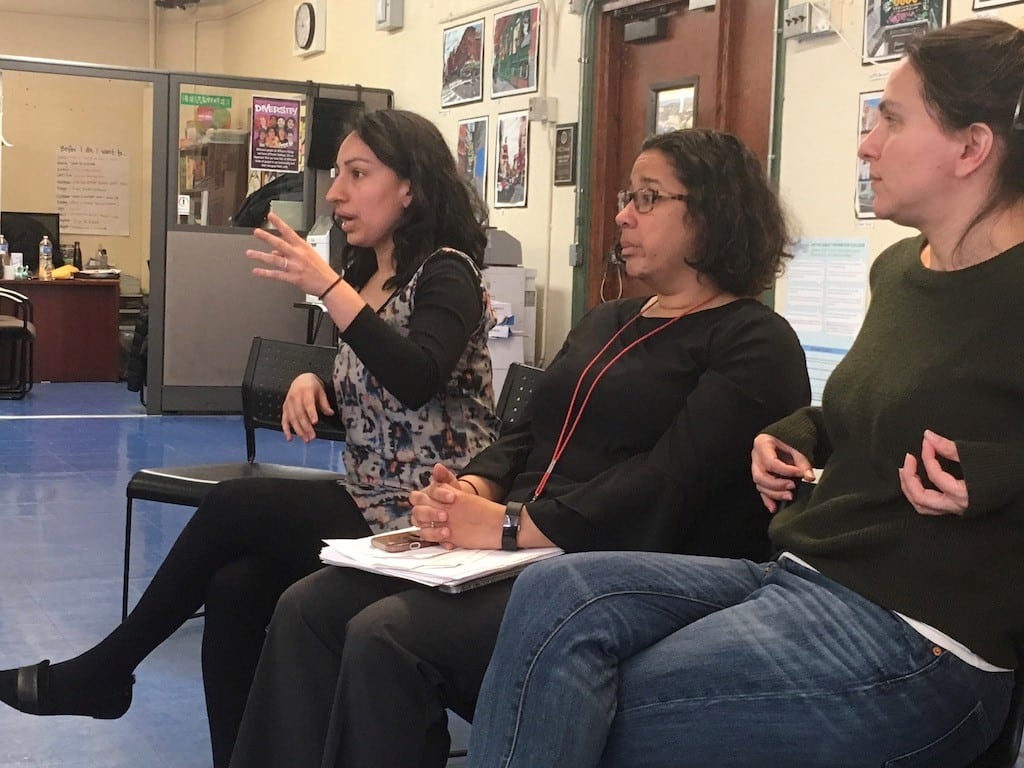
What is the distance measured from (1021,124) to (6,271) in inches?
322

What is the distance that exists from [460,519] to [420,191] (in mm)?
753

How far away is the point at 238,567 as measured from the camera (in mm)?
1995

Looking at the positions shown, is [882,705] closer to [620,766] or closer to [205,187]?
[620,766]

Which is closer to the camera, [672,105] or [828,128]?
[828,128]

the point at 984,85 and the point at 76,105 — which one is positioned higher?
the point at 76,105

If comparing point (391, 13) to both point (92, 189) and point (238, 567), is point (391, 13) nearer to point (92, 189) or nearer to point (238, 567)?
point (92, 189)

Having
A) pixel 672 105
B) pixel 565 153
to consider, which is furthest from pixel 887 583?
pixel 565 153

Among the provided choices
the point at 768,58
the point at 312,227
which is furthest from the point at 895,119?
the point at 312,227

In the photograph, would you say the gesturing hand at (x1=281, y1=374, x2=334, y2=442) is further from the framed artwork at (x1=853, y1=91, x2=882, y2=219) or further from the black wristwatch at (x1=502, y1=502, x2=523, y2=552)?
the framed artwork at (x1=853, y1=91, x2=882, y2=219)

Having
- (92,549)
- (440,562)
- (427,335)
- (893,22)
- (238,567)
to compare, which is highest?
(893,22)

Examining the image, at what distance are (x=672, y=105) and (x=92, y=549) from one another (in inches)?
120

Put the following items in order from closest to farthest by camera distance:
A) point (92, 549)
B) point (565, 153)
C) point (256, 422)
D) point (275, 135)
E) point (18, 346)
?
point (256, 422)
point (92, 549)
point (565, 153)
point (275, 135)
point (18, 346)

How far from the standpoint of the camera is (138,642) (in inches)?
80.7

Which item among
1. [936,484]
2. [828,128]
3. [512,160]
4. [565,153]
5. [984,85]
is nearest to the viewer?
[936,484]
